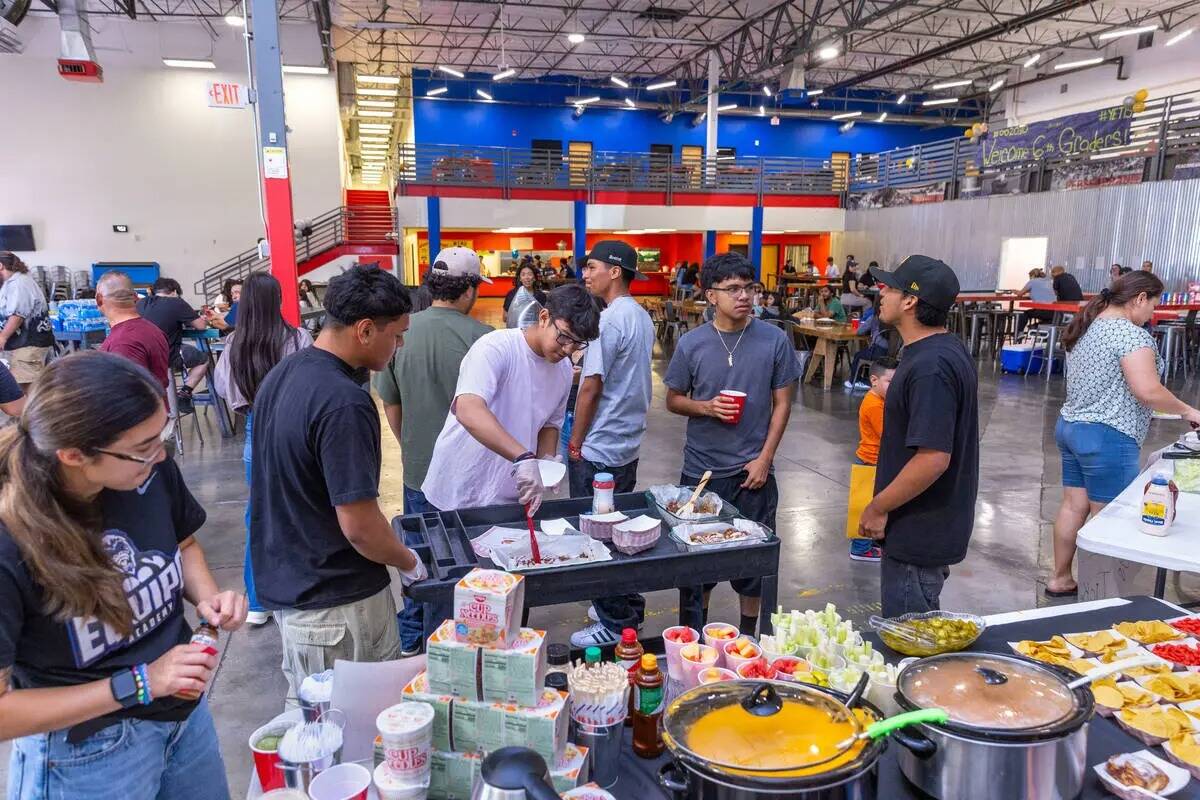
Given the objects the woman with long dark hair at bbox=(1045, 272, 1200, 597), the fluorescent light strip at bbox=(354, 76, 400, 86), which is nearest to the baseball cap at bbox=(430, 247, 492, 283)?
the woman with long dark hair at bbox=(1045, 272, 1200, 597)

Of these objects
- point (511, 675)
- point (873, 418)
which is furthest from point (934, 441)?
point (873, 418)

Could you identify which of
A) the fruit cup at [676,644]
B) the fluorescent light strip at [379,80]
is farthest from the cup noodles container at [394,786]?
the fluorescent light strip at [379,80]

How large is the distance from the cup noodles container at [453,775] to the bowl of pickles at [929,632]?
117 centimetres

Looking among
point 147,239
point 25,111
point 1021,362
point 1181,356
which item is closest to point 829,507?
point 1021,362

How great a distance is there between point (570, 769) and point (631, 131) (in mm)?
28822

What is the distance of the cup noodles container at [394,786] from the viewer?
55.5 inches

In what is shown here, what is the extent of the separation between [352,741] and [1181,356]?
14875mm

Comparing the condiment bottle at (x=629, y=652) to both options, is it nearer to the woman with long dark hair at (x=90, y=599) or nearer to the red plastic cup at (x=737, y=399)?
→ the woman with long dark hair at (x=90, y=599)

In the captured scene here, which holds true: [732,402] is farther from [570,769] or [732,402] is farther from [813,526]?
[813,526]

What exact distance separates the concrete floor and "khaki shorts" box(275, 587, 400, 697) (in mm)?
1050

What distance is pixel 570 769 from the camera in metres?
1.47

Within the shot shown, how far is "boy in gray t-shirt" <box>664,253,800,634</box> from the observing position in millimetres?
3438

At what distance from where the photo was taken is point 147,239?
18234 millimetres

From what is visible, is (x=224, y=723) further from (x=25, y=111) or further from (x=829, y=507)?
(x=25, y=111)
